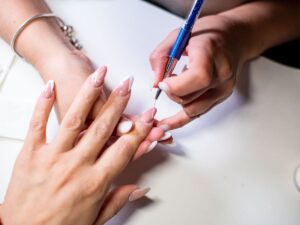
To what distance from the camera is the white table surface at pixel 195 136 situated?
0.51 meters

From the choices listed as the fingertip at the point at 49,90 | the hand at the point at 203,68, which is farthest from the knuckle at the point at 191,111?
the fingertip at the point at 49,90

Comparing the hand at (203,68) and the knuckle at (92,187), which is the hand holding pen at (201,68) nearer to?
the hand at (203,68)

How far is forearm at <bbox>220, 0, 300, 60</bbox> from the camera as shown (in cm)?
62

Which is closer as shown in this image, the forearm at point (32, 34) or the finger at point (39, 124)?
the finger at point (39, 124)

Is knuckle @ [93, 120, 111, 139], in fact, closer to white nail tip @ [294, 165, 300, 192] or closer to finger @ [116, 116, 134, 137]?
finger @ [116, 116, 134, 137]

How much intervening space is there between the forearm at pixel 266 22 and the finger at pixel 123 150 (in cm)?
24

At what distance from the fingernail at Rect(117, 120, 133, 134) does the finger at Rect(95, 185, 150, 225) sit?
8 centimetres

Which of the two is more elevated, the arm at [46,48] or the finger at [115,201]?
the arm at [46,48]

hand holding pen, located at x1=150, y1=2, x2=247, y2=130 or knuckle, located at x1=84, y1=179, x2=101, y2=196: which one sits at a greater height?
hand holding pen, located at x1=150, y1=2, x2=247, y2=130

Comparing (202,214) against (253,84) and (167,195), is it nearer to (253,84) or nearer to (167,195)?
(167,195)

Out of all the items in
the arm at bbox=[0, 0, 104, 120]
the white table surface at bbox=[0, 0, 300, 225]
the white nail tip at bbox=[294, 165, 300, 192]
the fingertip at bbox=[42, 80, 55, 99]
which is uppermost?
the arm at bbox=[0, 0, 104, 120]

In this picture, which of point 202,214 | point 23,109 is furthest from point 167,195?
point 23,109

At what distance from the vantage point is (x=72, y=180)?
46 centimetres

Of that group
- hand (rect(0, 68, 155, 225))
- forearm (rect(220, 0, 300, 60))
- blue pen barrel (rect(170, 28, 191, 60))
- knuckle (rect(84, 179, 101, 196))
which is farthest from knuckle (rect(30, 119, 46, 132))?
forearm (rect(220, 0, 300, 60))
